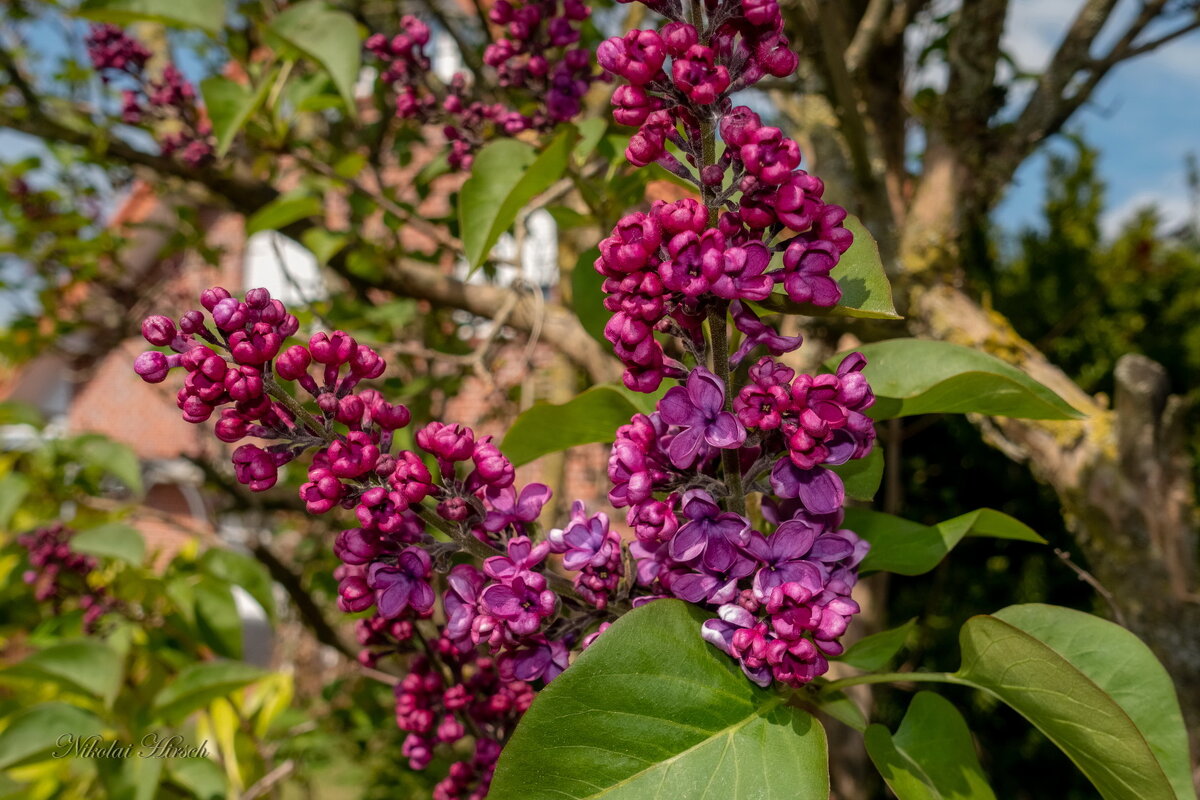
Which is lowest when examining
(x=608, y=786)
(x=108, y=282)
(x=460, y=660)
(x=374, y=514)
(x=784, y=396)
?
(x=108, y=282)

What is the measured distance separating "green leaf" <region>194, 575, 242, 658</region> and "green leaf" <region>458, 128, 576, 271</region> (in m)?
1.12

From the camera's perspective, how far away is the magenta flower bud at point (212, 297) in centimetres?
62

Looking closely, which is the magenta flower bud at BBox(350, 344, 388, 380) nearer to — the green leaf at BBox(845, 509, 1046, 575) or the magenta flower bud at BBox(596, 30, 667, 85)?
the magenta flower bud at BBox(596, 30, 667, 85)

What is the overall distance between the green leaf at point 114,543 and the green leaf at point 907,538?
4.69 ft

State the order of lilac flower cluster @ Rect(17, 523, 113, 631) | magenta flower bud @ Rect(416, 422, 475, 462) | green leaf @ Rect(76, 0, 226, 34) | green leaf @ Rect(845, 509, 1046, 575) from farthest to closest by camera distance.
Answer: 1. lilac flower cluster @ Rect(17, 523, 113, 631)
2. green leaf @ Rect(76, 0, 226, 34)
3. green leaf @ Rect(845, 509, 1046, 575)
4. magenta flower bud @ Rect(416, 422, 475, 462)

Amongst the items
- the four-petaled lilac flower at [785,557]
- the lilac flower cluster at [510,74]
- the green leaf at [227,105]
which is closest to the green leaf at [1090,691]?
the four-petaled lilac flower at [785,557]

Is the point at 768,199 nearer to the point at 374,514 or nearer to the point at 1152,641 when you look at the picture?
the point at 374,514

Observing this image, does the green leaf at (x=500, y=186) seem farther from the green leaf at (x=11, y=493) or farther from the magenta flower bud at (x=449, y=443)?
the green leaf at (x=11, y=493)

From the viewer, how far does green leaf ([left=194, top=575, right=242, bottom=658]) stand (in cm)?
179

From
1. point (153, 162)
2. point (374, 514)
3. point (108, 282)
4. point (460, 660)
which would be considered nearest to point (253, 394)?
point (374, 514)

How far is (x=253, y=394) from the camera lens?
24.7 inches

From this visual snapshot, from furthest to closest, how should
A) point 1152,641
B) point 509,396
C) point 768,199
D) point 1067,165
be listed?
point 1067,165 → point 509,396 → point 1152,641 → point 768,199

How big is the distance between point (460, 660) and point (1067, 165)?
486cm

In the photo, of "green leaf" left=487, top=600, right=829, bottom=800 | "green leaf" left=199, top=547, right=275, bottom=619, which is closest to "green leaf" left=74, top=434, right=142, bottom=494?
"green leaf" left=199, top=547, right=275, bottom=619
